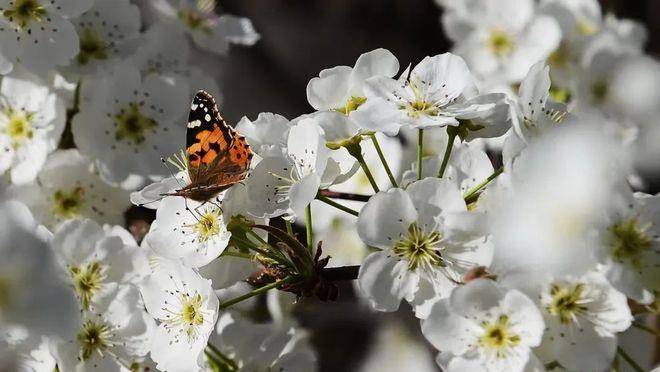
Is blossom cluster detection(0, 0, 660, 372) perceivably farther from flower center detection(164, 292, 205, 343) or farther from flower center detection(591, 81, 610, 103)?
flower center detection(591, 81, 610, 103)

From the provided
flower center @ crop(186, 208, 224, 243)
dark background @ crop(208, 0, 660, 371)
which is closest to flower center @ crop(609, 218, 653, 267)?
flower center @ crop(186, 208, 224, 243)

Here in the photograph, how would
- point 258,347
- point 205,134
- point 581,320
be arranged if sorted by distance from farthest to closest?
point 258,347
point 205,134
point 581,320

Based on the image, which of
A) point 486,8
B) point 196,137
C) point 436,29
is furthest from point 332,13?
point 196,137

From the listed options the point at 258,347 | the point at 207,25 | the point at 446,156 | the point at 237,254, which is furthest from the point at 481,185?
the point at 207,25

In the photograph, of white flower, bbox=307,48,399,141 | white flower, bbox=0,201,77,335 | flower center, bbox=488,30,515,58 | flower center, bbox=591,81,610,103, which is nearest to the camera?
white flower, bbox=0,201,77,335

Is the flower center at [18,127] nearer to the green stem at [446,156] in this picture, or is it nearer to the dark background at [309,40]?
the green stem at [446,156]

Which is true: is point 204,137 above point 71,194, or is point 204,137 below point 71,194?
above

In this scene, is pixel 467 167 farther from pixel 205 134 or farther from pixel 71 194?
pixel 71 194
